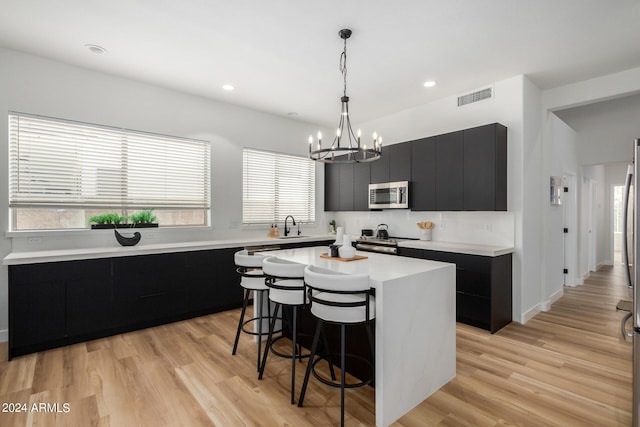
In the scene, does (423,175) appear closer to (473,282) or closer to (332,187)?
(473,282)

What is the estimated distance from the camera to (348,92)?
14.1ft

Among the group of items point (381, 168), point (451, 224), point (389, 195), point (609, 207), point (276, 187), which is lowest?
point (451, 224)

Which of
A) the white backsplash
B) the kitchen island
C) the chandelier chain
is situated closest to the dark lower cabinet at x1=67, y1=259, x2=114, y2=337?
the kitchen island

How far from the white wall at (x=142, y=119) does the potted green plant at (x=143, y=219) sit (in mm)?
170

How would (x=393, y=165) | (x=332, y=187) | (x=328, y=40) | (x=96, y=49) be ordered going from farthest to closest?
(x=332, y=187) < (x=393, y=165) < (x=96, y=49) < (x=328, y=40)

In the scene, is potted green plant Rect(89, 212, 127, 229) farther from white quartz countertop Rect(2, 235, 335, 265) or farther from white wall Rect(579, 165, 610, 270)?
white wall Rect(579, 165, 610, 270)

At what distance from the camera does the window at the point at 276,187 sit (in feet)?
16.5

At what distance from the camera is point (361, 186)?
5.42 metres

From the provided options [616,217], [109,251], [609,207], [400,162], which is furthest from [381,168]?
[616,217]

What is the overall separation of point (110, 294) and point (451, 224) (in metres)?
4.34

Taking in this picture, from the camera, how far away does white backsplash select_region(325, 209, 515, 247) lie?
395cm

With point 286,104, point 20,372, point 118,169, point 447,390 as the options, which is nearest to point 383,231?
point 286,104

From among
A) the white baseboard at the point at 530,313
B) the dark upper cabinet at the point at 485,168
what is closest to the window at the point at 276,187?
the dark upper cabinet at the point at 485,168

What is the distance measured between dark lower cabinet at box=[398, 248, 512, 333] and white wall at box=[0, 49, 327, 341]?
2.91m
